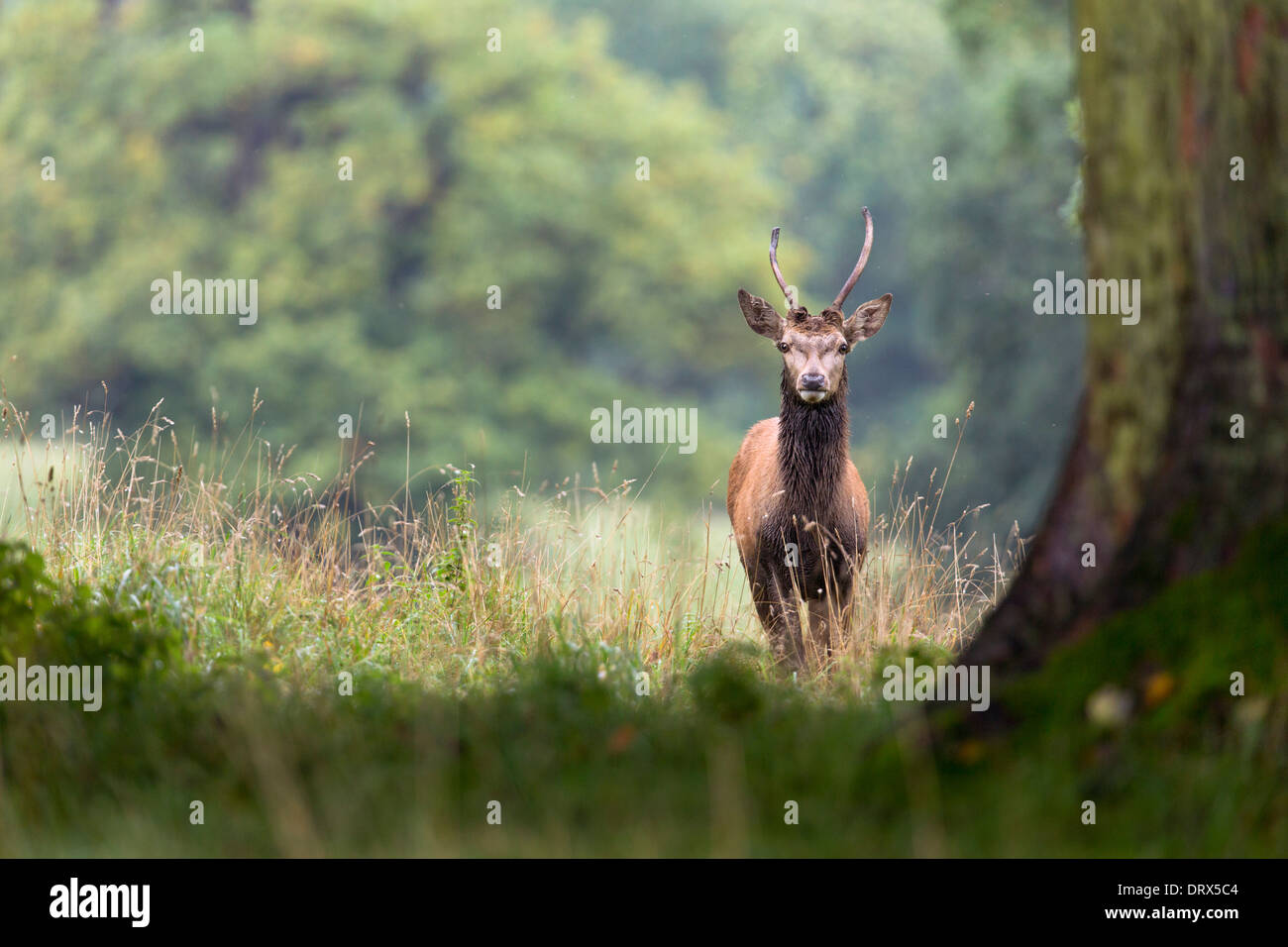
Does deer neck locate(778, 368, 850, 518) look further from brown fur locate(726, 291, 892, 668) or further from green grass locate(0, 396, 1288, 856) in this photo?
green grass locate(0, 396, 1288, 856)

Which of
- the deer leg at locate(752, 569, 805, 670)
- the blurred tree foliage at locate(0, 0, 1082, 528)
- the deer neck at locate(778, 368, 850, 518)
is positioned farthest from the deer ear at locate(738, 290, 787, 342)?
the blurred tree foliage at locate(0, 0, 1082, 528)

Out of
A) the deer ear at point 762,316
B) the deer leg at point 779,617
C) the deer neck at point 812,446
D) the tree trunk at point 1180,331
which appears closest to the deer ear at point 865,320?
the deer neck at point 812,446

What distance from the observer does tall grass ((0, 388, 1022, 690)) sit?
642 cm

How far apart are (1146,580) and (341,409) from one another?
78.0 ft

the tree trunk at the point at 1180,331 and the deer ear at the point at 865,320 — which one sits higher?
the deer ear at the point at 865,320

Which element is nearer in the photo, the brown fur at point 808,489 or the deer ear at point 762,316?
the brown fur at point 808,489

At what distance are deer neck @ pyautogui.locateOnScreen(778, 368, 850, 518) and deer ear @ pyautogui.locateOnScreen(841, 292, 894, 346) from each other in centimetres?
29

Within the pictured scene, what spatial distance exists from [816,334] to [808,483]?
836mm

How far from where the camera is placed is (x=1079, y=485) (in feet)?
13.7

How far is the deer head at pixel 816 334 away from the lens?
26.6 feet

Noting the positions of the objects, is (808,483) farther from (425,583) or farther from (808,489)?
(425,583)

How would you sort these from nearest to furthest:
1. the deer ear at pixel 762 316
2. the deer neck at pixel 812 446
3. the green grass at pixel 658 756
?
1. the green grass at pixel 658 756
2. the deer neck at pixel 812 446
3. the deer ear at pixel 762 316

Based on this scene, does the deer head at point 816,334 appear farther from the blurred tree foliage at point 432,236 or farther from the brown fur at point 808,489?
the blurred tree foliage at point 432,236
